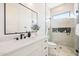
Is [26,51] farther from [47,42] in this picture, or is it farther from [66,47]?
[66,47]

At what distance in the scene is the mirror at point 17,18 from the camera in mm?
1537

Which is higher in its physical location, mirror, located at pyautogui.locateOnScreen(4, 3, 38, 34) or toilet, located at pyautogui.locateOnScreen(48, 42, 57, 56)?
mirror, located at pyautogui.locateOnScreen(4, 3, 38, 34)

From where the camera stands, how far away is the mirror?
60.5 inches

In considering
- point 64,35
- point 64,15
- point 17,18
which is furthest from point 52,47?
point 17,18

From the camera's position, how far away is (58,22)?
238 centimetres

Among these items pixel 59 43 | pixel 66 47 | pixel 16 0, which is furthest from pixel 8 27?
pixel 66 47

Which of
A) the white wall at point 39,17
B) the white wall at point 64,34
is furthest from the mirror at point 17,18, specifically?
the white wall at point 64,34

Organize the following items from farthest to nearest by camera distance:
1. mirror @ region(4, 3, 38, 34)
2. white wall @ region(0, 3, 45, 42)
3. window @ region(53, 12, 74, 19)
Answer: window @ region(53, 12, 74, 19) → mirror @ region(4, 3, 38, 34) → white wall @ region(0, 3, 45, 42)

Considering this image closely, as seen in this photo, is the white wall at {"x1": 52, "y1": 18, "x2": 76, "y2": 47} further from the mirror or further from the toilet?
the mirror

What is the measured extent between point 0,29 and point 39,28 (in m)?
1.45

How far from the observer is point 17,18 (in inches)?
70.6

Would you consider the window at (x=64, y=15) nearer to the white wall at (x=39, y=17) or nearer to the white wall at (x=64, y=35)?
the white wall at (x=64, y=35)

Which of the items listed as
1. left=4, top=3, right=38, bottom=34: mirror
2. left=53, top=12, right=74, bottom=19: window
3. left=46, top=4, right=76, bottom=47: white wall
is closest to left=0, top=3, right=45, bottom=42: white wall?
left=4, top=3, right=38, bottom=34: mirror

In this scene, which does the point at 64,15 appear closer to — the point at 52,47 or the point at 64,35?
the point at 64,35
